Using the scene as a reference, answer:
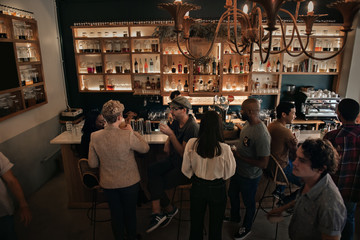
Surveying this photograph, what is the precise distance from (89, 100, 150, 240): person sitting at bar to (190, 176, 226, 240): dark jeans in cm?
62

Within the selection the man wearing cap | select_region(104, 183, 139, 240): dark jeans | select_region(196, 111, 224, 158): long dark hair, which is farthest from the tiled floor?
select_region(196, 111, 224, 158): long dark hair

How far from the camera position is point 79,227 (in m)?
3.32

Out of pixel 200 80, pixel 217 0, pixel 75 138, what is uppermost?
pixel 217 0

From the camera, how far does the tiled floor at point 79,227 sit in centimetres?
314

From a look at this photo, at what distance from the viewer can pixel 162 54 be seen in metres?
5.26

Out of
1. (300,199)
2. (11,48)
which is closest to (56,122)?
(11,48)

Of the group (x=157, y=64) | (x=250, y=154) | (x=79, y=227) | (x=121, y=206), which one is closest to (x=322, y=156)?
(x=250, y=154)

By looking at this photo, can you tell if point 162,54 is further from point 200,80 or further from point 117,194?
point 117,194

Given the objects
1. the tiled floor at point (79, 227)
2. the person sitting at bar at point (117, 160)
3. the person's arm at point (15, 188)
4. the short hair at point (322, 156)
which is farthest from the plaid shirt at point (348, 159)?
the person's arm at point (15, 188)

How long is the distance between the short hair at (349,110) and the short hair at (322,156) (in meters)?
0.95

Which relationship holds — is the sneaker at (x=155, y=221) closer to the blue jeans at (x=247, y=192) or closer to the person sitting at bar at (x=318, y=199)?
the blue jeans at (x=247, y=192)

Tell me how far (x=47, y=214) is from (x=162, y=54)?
11.1 ft

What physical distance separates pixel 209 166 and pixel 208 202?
1.19 feet

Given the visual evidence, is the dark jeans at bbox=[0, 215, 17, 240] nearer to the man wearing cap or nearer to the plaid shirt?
the man wearing cap
